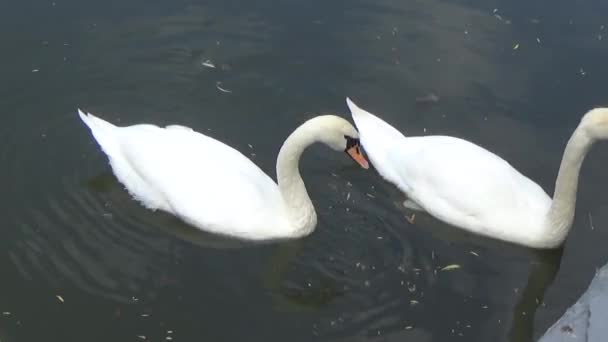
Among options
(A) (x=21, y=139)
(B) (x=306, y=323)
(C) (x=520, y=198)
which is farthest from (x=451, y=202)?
(A) (x=21, y=139)

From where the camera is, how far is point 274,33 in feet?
34.1

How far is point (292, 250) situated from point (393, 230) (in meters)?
0.90

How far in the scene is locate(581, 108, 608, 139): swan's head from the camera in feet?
22.6

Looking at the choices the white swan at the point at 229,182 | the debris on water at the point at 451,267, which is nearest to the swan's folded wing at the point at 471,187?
the debris on water at the point at 451,267

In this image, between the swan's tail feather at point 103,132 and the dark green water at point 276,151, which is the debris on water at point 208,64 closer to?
the dark green water at point 276,151

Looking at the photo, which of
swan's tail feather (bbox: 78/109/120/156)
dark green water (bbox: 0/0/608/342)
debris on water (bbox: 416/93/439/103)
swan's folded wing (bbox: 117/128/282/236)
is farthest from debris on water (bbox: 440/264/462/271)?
swan's tail feather (bbox: 78/109/120/156)

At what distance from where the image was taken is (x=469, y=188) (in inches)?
308

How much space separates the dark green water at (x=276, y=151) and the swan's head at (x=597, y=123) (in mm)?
1259

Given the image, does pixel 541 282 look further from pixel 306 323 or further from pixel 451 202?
pixel 306 323

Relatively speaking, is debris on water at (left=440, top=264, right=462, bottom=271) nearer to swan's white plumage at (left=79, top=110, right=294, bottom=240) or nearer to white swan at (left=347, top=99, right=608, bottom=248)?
white swan at (left=347, top=99, right=608, bottom=248)

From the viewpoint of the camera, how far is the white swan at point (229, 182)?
7281mm

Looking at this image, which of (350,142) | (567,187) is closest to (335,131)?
(350,142)

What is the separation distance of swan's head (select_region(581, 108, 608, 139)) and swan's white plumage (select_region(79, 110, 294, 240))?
246 cm

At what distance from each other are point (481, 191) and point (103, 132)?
10.9ft
